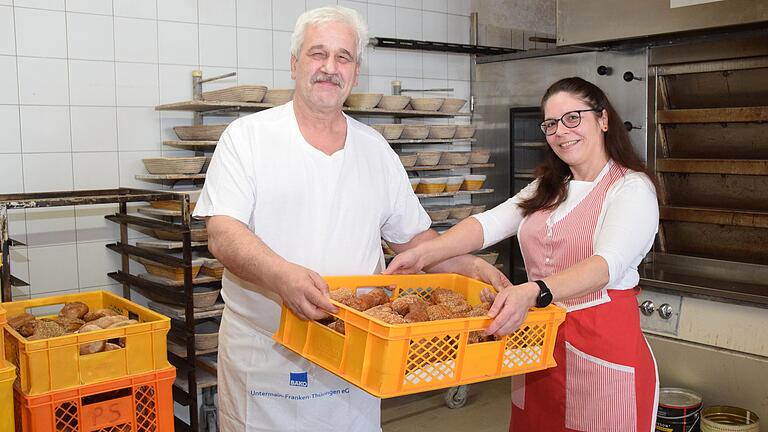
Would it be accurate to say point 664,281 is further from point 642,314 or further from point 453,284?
point 453,284

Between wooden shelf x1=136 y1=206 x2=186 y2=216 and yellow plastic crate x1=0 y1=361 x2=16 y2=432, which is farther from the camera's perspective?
wooden shelf x1=136 y1=206 x2=186 y2=216

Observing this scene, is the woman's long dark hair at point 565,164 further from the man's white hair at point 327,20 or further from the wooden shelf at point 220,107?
the wooden shelf at point 220,107

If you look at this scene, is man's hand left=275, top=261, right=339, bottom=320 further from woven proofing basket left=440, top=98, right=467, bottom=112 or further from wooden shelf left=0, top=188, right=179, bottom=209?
woven proofing basket left=440, top=98, right=467, bottom=112

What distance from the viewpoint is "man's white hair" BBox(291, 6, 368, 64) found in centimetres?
195

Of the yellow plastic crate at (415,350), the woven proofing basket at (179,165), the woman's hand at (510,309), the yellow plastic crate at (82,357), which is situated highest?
the woven proofing basket at (179,165)

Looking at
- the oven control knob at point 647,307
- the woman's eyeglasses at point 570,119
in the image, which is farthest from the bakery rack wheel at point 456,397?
the woman's eyeglasses at point 570,119

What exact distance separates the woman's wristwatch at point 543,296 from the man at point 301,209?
56cm

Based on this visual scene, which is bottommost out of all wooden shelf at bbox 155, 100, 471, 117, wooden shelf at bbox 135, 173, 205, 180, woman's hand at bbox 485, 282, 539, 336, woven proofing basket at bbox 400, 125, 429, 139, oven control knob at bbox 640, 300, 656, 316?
oven control knob at bbox 640, 300, 656, 316

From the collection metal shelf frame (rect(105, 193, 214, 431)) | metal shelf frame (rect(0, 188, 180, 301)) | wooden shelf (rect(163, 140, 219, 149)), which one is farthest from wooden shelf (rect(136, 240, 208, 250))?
wooden shelf (rect(163, 140, 219, 149))

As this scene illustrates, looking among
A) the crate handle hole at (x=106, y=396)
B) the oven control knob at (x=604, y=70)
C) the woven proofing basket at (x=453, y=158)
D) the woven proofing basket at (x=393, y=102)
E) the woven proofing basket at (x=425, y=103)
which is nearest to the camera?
the crate handle hole at (x=106, y=396)

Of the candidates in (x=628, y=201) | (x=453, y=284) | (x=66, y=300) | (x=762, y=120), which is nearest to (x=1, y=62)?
(x=66, y=300)

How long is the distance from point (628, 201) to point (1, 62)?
2.61 m

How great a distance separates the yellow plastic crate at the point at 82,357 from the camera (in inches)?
84.6

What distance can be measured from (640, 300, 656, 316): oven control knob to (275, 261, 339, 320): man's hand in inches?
82.8
